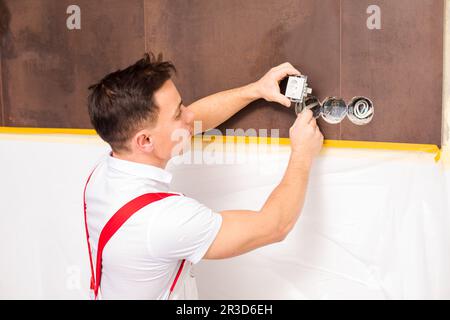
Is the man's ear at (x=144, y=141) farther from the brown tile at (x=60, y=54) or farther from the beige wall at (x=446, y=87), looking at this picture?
the beige wall at (x=446, y=87)

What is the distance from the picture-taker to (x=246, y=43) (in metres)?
1.52

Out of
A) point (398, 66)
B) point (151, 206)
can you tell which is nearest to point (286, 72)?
point (398, 66)

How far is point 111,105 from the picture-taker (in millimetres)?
1222

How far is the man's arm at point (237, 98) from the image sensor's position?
1435mm

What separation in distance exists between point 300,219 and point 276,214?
1.04ft

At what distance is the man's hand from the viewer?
143cm

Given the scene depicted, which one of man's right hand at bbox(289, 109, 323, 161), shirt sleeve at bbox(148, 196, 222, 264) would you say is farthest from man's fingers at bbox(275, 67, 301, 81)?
shirt sleeve at bbox(148, 196, 222, 264)

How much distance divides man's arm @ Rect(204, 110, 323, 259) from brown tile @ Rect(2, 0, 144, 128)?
590mm

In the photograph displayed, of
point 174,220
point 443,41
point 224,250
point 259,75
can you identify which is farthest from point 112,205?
point 443,41

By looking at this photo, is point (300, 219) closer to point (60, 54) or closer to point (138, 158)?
point (138, 158)

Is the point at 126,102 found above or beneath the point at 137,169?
above

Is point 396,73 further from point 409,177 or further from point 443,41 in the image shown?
point 409,177

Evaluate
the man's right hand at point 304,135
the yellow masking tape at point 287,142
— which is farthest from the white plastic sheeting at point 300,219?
the man's right hand at point 304,135

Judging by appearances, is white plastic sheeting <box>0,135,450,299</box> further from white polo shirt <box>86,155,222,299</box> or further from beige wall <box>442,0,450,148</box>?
white polo shirt <box>86,155,222,299</box>
